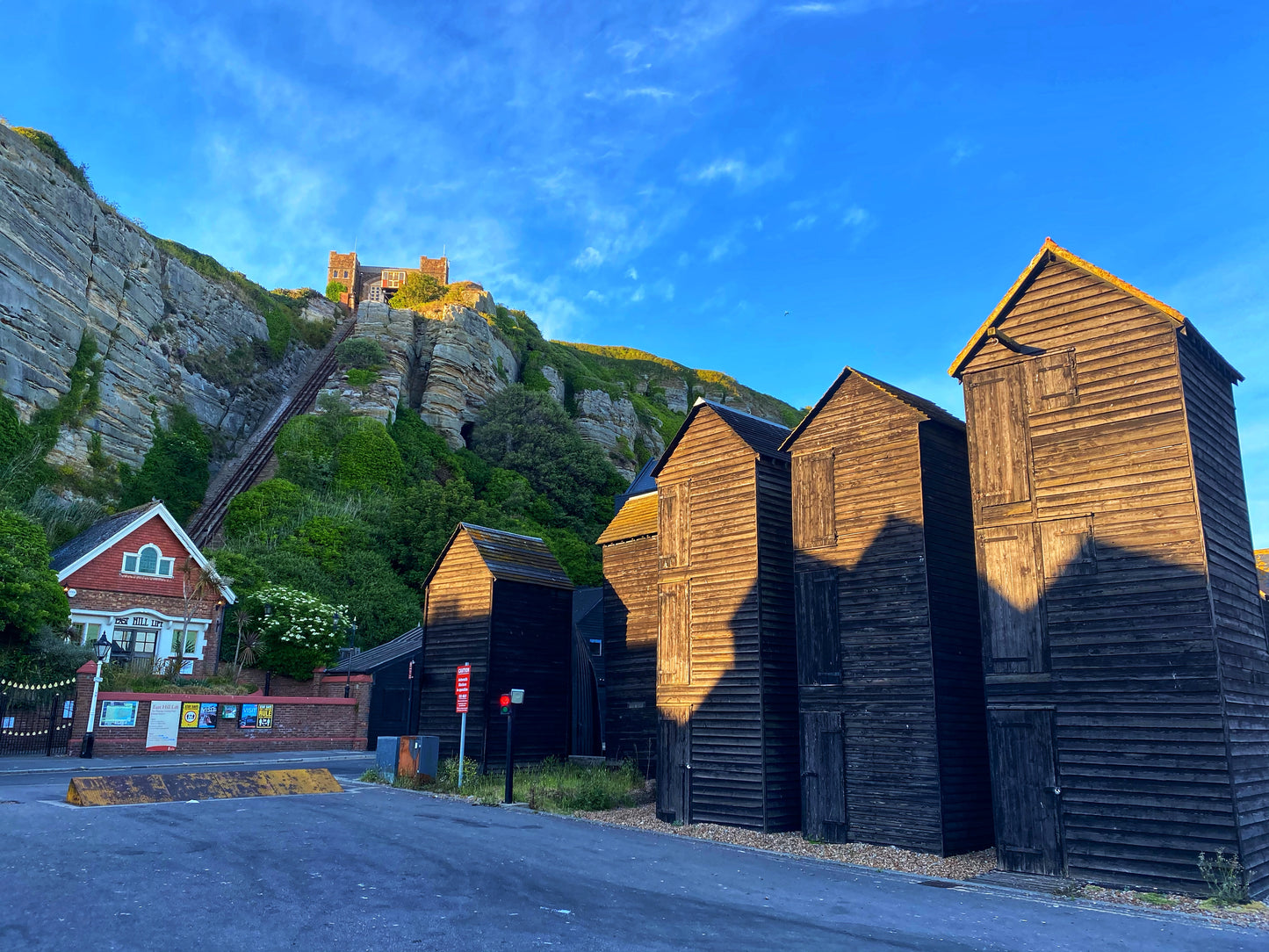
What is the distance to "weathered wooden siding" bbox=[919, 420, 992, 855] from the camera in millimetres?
14789

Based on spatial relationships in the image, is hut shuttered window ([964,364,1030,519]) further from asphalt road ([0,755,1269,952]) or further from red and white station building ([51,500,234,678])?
red and white station building ([51,500,234,678])

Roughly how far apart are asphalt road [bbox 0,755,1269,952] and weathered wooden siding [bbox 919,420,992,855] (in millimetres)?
2726

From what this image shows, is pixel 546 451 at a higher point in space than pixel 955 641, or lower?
higher

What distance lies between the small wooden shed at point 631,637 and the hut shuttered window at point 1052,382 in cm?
1260

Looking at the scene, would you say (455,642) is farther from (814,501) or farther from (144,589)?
(144,589)

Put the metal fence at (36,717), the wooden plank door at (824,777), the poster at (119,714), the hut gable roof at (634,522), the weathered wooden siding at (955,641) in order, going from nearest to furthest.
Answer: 1. the weathered wooden siding at (955,641)
2. the wooden plank door at (824,777)
3. the metal fence at (36,717)
4. the hut gable roof at (634,522)
5. the poster at (119,714)

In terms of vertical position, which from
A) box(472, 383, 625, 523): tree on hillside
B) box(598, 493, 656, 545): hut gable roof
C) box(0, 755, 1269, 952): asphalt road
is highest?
box(472, 383, 625, 523): tree on hillside

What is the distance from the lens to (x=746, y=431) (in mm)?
19250

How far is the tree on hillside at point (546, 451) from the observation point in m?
55.7

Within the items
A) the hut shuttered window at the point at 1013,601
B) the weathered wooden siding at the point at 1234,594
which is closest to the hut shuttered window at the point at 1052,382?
the weathered wooden siding at the point at 1234,594

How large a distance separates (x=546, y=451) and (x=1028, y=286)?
43.6 meters

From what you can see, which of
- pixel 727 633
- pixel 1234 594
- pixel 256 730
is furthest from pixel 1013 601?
pixel 256 730

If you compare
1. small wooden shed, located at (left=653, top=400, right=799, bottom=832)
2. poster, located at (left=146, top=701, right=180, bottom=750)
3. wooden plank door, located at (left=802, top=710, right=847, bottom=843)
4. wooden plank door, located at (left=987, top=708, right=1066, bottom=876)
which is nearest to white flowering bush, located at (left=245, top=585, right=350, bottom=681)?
poster, located at (left=146, top=701, right=180, bottom=750)

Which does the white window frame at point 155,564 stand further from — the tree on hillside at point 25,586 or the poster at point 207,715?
the poster at point 207,715
